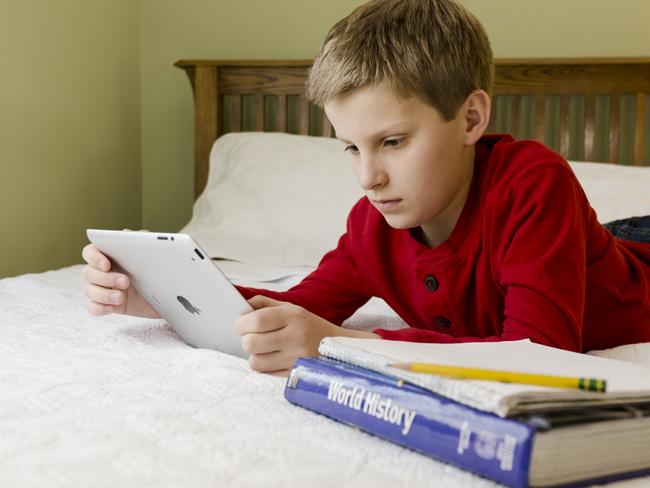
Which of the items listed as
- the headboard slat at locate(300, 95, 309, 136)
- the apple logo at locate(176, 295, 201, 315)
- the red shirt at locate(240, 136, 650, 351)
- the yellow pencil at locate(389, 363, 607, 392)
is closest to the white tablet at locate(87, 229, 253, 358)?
the apple logo at locate(176, 295, 201, 315)

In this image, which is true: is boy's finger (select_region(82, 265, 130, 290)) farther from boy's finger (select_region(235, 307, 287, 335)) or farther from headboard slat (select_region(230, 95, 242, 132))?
headboard slat (select_region(230, 95, 242, 132))

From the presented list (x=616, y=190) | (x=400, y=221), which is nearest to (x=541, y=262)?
(x=400, y=221)

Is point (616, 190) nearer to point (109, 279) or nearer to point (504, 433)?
point (109, 279)

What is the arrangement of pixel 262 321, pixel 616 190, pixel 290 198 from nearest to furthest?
pixel 262 321
pixel 616 190
pixel 290 198

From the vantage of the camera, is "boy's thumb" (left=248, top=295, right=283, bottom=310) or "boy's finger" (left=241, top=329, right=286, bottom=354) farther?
"boy's thumb" (left=248, top=295, right=283, bottom=310)

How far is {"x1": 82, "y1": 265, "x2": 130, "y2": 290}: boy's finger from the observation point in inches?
42.9

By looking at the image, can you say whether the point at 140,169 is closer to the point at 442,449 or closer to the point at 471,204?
the point at 471,204

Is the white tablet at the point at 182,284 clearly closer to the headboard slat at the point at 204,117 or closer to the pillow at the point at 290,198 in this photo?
the pillow at the point at 290,198

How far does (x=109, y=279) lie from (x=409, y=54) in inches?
19.2

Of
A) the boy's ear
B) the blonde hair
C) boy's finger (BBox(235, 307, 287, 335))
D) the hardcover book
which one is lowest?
boy's finger (BBox(235, 307, 287, 335))

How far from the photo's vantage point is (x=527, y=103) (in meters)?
2.32

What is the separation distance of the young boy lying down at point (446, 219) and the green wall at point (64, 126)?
41.7 inches

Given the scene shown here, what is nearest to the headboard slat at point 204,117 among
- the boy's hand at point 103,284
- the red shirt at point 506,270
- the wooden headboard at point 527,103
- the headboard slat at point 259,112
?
the wooden headboard at point 527,103

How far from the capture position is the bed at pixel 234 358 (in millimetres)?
621
